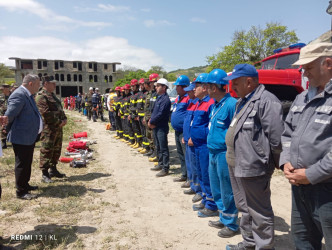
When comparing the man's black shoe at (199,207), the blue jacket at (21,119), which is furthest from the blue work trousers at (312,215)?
the blue jacket at (21,119)

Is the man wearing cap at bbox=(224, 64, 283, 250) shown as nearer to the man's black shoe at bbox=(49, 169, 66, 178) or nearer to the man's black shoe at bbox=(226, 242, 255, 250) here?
the man's black shoe at bbox=(226, 242, 255, 250)

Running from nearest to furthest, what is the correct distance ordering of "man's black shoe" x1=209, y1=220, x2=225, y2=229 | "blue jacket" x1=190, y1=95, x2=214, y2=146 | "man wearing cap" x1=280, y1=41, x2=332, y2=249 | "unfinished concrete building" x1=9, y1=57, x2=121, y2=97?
"man wearing cap" x1=280, y1=41, x2=332, y2=249 < "man's black shoe" x1=209, y1=220, x2=225, y2=229 < "blue jacket" x1=190, y1=95, x2=214, y2=146 < "unfinished concrete building" x1=9, y1=57, x2=121, y2=97

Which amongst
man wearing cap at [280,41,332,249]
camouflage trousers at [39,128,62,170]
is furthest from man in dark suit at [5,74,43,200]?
man wearing cap at [280,41,332,249]

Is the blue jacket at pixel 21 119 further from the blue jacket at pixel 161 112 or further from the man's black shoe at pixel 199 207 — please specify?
the man's black shoe at pixel 199 207

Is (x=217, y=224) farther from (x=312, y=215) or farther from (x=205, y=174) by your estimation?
(x=312, y=215)

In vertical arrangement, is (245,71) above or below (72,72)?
below

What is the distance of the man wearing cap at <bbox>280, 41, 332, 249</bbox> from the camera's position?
176cm

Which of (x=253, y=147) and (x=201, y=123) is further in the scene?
(x=201, y=123)

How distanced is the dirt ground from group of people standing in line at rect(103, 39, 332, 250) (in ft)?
1.03

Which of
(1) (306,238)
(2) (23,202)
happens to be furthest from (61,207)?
(1) (306,238)

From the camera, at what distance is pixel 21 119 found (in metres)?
4.28

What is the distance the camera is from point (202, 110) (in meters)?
3.88

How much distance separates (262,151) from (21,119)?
3.84 metres

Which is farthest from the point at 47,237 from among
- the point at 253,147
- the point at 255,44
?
the point at 255,44
